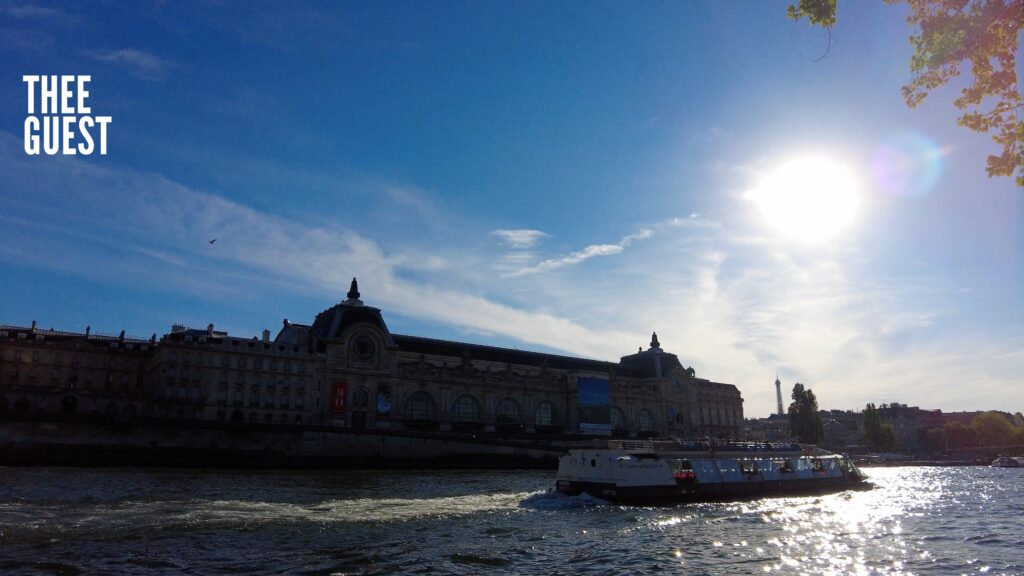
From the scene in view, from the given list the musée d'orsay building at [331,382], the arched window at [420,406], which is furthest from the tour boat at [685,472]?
the arched window at [420,406]

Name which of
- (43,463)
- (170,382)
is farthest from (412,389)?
(43,463)

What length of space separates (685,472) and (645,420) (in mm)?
106932

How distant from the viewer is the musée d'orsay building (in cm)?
9850

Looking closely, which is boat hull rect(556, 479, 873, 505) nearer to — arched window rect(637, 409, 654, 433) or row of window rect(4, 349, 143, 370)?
row of window rect(4, 349, 143, 370)

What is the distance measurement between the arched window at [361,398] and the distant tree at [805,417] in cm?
11050

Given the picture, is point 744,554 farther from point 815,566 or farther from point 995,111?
point 995,111

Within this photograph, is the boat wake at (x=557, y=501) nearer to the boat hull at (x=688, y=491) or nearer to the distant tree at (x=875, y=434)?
the boat hull at (x=688, y=491)

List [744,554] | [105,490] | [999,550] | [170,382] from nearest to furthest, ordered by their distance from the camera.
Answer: [744,554] → [999,550] → [105,490] → [170,382]

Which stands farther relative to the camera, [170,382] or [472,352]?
[472,352]

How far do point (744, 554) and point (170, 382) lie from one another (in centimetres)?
9236

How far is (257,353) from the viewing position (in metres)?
106

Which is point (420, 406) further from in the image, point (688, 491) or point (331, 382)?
point (688, 491)

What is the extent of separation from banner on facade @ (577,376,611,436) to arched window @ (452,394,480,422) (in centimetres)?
2221

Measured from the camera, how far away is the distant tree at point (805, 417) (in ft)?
552
